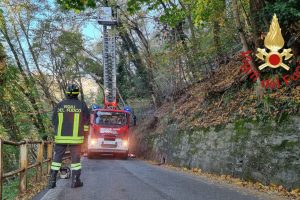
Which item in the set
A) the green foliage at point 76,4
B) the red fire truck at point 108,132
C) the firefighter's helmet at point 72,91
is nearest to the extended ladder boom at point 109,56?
the red fire truck at point 108,132

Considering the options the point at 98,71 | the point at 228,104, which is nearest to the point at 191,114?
the point at 228,104

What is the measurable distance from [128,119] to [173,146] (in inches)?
231

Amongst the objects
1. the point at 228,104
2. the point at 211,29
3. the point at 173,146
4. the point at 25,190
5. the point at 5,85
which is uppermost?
the point at 211,29

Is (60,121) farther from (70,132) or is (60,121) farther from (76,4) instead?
(76,4)

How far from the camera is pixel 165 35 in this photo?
1945 cm

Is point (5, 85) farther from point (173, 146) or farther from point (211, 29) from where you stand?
point (211, 29)

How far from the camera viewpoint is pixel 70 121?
7289mm

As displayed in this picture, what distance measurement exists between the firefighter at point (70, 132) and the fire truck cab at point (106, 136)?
1278 centimetres

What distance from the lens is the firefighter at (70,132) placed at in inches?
285

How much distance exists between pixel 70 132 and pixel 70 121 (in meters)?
0.22

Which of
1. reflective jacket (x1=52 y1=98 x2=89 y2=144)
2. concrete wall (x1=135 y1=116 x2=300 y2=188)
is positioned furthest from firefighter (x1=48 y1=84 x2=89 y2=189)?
concrete wall (x1=135 y1=116 x2=300 y2=188)

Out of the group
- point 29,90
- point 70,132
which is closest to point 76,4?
point 70,132

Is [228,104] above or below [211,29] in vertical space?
below

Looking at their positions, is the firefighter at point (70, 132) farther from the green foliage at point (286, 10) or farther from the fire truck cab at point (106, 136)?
the fire truck cab at point (106, 136)
